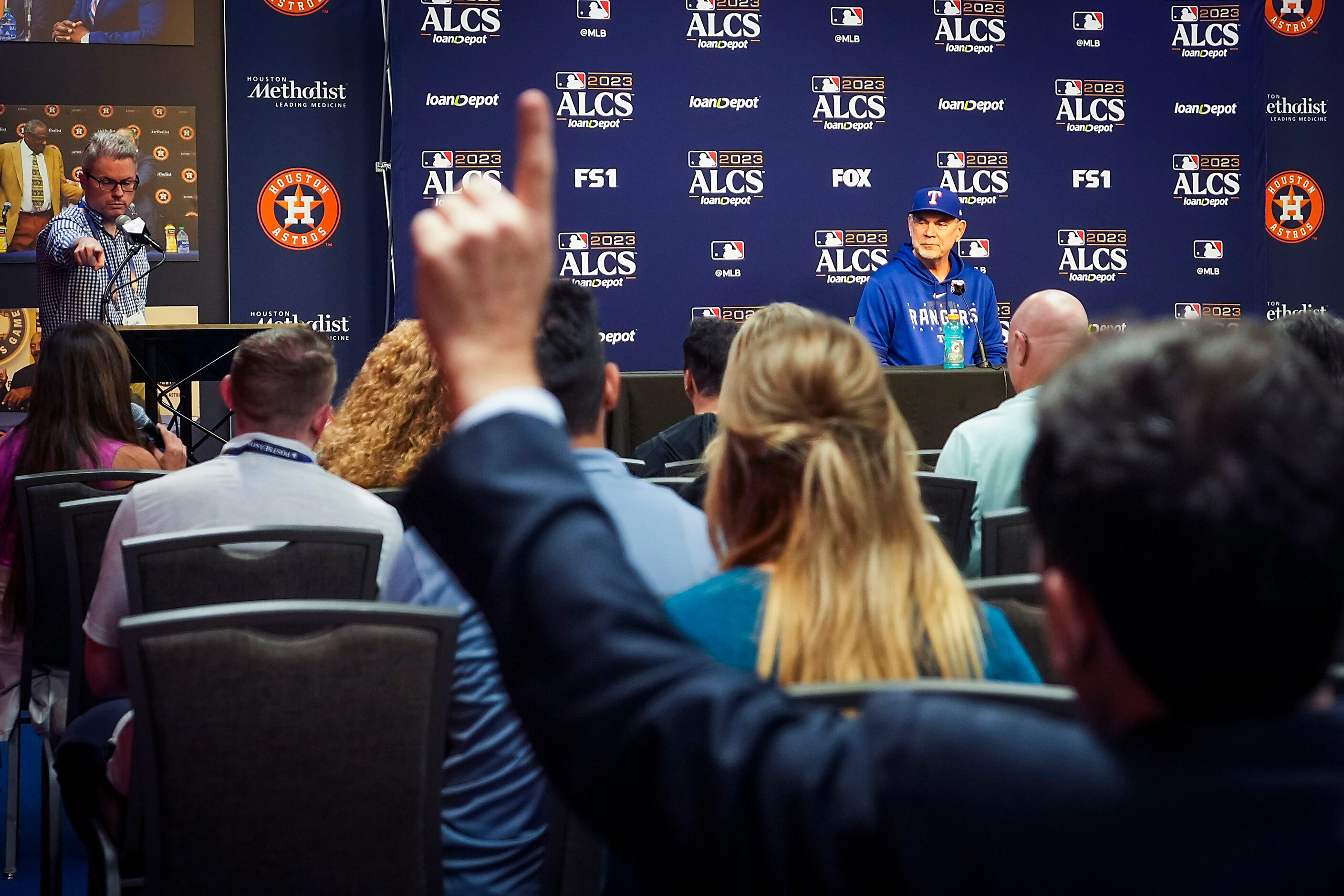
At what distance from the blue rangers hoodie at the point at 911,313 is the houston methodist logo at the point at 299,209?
3.08m

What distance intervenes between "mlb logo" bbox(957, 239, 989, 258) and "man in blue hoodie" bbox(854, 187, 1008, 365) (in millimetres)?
1009

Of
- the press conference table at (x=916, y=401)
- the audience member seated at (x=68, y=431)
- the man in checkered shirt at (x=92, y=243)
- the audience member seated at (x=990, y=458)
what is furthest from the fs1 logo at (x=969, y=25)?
the audience member seated at (x=68, y=431)

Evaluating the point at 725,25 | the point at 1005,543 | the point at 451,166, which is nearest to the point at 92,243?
the point at 451,166

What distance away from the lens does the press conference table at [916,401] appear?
4914 mm

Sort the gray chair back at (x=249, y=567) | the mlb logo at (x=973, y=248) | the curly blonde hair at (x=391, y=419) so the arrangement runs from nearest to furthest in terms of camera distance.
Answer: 1. the gray chair back at (x=249, y=567)
2. the curly blonde hair at (x=391, y=419)
3. the mlb logo at (x=973, y=248)

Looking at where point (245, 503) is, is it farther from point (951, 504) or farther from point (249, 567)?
point (951, 504)

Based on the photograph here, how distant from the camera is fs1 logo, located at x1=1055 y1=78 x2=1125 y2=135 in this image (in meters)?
7.24

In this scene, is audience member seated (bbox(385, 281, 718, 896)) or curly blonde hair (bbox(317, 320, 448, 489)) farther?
curly blonde hair (bbox(317, 320, 448, 489))

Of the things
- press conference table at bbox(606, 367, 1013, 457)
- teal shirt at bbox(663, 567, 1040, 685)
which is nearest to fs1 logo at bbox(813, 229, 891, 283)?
press conference table at bbox(606, 367, 1013, 457)

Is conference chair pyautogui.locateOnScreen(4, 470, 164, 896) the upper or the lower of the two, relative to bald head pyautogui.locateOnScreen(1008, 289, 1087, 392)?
lower

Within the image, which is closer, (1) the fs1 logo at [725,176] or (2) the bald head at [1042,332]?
(2) the bald head at [1042,332]

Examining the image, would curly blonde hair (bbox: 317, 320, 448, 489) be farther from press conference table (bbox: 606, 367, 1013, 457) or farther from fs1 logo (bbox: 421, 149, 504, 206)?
fs1 logo (bbox: 421, 149, 504, 206)

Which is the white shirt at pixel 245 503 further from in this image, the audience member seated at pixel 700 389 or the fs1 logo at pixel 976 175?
the fs1 logo at pixel 976 175

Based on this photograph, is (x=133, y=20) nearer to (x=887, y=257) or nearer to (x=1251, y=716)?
(x=887, y=257)
